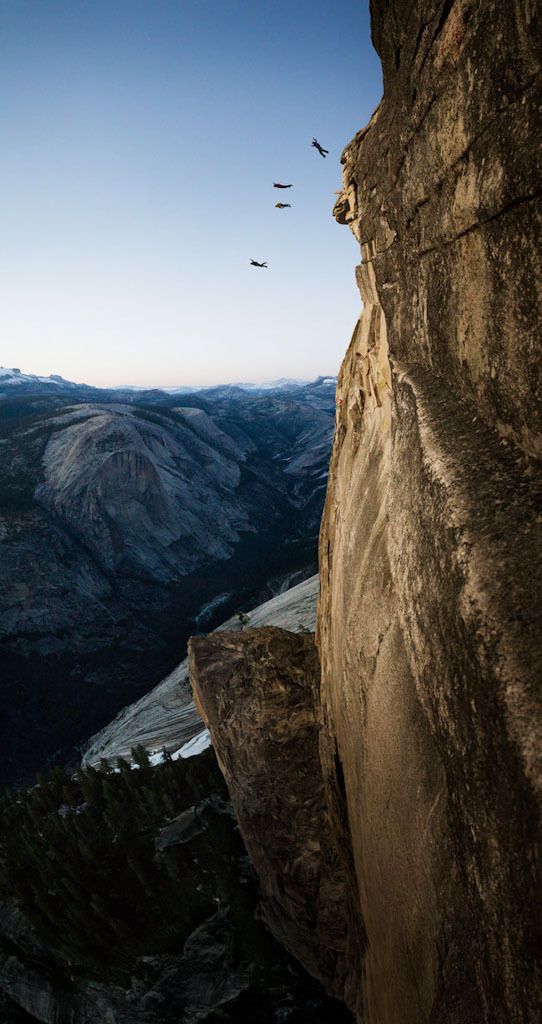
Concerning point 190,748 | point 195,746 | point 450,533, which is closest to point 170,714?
point 190,748

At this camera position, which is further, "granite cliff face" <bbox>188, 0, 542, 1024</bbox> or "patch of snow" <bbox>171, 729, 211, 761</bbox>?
"patch of snow" <bbox>171, 729, 211, 761</bbox>

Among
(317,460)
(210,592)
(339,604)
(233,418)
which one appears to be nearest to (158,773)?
(339,604)

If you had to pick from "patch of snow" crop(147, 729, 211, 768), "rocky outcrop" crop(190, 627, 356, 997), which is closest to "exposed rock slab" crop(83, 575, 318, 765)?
"patch of snow" crop(147, 729, 211, 768)

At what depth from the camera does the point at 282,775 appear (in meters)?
12.0

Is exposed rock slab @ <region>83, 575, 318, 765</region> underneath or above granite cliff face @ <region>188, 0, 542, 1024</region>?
underneath

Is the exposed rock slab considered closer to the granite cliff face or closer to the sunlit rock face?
the granite cliff face

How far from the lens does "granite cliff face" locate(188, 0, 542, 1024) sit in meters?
2.76

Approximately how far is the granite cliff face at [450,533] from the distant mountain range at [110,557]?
5733cm

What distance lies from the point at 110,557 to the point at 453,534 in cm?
8871

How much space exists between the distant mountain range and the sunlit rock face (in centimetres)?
5753

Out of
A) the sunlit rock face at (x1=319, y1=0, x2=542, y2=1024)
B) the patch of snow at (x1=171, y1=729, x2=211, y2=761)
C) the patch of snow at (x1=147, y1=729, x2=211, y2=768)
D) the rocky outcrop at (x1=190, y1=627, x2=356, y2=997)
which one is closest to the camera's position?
the sunlit rock face at (x1=319, y1=0, x2=542, y2=1024)

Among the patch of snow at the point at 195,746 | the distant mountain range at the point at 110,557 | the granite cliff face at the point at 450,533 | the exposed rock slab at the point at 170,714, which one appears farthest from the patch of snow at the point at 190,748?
the granite cliff face at the point at 450,533

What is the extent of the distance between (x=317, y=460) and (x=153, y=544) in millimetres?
75022

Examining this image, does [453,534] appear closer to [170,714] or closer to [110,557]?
[170,714]
